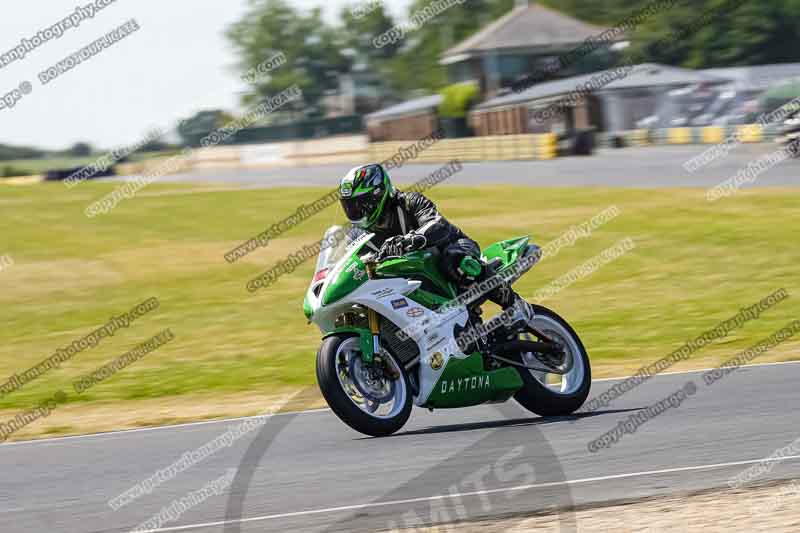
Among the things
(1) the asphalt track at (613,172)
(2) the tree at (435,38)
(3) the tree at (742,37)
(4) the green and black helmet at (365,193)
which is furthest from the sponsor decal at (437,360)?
(2) the tree at (435,38)

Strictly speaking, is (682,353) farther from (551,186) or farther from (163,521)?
(551,186)

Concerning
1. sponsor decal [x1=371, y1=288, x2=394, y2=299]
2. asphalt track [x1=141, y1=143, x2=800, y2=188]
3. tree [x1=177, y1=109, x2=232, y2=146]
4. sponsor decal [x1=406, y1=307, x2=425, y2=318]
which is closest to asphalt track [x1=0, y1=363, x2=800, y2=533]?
sponsor decal [x1=406, y1=307, x2=425, y2=318]

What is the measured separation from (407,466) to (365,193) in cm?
203

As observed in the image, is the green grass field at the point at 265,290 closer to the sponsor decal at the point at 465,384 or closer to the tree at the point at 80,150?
the sponsor decal at the point at 465,384

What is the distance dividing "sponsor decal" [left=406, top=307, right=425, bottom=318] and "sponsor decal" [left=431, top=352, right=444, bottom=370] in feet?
0.99

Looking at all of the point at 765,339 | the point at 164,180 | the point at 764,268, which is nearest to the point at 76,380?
the point at 765,339

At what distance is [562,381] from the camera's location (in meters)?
9.02

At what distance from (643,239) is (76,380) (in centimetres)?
1259

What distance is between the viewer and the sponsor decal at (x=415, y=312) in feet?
27.3

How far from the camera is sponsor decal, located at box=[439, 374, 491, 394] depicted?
331 inches

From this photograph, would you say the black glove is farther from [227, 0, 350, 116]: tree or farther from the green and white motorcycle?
[227, 0, 350, 116]: tree

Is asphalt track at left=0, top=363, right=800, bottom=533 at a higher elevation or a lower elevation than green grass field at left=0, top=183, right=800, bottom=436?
higher

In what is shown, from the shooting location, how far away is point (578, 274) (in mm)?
20469

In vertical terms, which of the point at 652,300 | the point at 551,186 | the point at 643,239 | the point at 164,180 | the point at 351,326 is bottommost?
the point at 164,180
